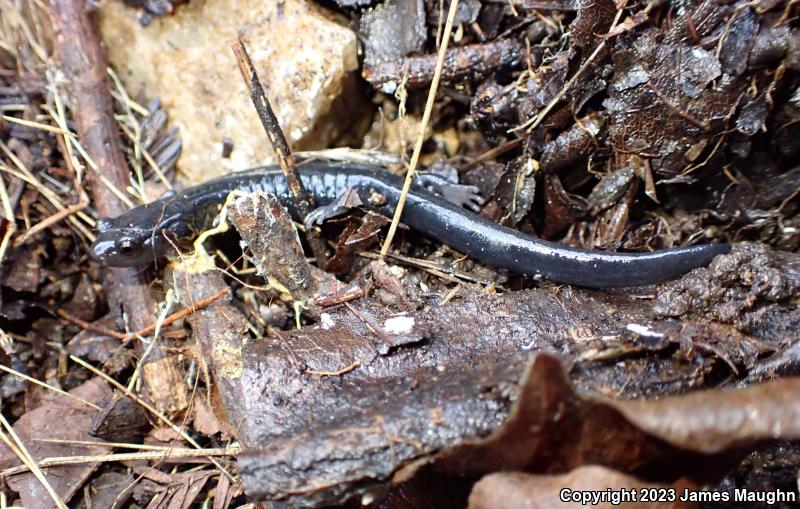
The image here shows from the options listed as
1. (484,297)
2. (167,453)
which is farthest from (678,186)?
(167,453)

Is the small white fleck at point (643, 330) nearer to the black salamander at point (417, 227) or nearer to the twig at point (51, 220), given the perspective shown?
Answer: the black salamander at point (417, 227)

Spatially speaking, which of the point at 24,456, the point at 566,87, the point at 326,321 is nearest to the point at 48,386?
the point at 24,456

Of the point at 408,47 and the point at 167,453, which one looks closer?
the point at 167,453

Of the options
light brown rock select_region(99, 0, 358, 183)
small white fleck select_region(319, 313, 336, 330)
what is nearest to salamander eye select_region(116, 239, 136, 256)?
light brown rock select_region(99, 0, 358, 183)

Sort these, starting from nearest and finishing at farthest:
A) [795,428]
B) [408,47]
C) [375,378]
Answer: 1. [795,428]
2. [375,378]
3. [408,47]

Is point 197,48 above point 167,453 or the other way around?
above

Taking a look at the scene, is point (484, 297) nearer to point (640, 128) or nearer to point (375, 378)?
point (375, 378)

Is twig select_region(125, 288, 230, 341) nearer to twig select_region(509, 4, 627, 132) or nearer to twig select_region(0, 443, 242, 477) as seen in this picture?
twig select_region(0, 443, 242, 477)

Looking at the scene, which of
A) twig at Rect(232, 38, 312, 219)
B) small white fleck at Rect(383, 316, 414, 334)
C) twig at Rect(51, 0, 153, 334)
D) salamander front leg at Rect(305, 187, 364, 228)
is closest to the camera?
small white fleck at Rect(383, 316, 414, 334)
